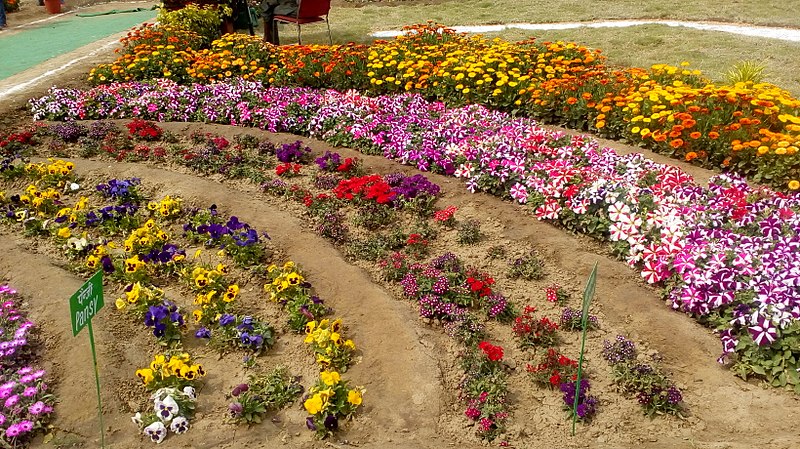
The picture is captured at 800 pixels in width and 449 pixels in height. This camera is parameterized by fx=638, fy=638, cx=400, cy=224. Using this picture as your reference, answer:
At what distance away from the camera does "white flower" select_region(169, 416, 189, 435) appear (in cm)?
385

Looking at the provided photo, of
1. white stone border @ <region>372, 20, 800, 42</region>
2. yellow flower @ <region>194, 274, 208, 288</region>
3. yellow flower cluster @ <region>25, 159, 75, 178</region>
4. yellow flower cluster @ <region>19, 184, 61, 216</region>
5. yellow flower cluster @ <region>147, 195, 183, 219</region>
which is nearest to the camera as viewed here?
yellow flower @ <region>194, 274, 208, 288</region>

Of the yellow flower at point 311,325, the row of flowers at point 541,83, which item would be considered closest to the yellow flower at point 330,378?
the yellow flower at point 311,325

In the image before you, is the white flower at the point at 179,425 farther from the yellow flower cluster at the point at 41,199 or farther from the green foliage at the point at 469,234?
the yellow flower cluster at the point at 41,199

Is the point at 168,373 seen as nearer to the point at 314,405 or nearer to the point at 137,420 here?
the point at 137,420

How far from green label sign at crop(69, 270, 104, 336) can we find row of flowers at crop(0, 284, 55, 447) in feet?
3.32

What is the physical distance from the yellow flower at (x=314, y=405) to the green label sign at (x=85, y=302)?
1309 millimetres

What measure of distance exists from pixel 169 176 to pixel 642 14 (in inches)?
484

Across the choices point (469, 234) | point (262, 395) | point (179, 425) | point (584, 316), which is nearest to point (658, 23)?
point (469, 234)

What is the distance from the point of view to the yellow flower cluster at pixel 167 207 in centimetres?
611

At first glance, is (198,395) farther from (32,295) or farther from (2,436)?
(32,295)

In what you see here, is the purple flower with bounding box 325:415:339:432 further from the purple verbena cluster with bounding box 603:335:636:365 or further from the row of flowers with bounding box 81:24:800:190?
the row of flowers with bounding box 81:24:800:190

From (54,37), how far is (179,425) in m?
13.4

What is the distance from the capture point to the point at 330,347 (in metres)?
4.35

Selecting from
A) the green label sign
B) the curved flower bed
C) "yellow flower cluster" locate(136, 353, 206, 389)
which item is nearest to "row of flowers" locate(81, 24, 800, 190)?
the curved flower bed
